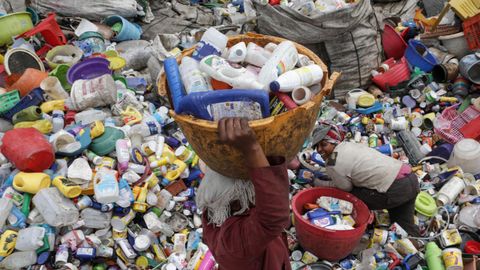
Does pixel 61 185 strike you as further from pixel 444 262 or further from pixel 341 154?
pixel 444 262

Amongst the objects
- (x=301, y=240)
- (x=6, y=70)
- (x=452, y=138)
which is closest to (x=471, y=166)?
(x=452, y=138)

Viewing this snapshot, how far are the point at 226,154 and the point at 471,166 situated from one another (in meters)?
3.23

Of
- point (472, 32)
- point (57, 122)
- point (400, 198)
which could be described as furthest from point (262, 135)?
point (472, 32)

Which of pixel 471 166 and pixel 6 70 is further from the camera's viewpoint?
pixel 6 70

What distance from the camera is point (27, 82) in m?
4.03

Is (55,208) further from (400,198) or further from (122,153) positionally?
(400,198)

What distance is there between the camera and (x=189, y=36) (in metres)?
5.09

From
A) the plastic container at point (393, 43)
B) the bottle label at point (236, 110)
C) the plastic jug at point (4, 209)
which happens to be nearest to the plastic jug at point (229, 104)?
the bottle label at point (236, 110)

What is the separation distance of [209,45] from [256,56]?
0.19m

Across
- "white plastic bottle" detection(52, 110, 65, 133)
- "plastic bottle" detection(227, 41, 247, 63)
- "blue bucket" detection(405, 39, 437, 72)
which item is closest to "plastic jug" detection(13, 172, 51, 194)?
"white plastic bottle" detection(52, 110, 65, 133)

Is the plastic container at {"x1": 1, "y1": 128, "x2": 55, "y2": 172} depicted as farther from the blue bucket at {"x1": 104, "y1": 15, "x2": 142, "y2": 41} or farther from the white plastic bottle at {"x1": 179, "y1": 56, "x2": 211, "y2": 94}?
the blue bucket at {"x1": 104, "y1": 15, "x2": 142, "y2": 41}

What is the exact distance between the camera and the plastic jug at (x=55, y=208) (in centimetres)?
312

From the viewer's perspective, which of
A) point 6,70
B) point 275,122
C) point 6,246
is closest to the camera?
point 275,122

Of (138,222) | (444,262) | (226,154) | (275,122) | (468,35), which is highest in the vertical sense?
(275,122)
